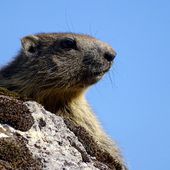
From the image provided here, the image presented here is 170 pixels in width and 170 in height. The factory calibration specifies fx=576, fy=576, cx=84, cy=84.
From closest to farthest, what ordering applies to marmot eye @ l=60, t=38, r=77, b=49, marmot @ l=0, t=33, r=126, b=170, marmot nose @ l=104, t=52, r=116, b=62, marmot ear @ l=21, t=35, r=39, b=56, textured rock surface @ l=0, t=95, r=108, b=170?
textured rock surface @ l=0, t=95, r=108, b=170 < marmot @ l=0, t=33, r=126, b=170 < marmot nose @ l=104, t=52, r=116, b=62 < marmot eye @ l=60, t=38, r=77, b=49 < marmot ear @ l=21, t=35, r=39, b=56

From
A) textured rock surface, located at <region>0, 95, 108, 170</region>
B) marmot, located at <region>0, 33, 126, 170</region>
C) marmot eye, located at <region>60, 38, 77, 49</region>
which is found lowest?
marmot, located at <region>0, 33, 126, 170</region>

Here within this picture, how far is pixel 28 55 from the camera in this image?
12562mm

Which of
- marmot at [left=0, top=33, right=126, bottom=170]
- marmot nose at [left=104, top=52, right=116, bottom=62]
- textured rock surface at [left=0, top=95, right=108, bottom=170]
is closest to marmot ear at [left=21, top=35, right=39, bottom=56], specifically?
marmot at [left=0, top=33, right=126, bottom=170]

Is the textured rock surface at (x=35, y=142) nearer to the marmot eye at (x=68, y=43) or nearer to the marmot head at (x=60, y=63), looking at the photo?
the marmot head at (x=60, y=63)

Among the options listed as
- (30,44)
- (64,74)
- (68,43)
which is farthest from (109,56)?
(30,44)

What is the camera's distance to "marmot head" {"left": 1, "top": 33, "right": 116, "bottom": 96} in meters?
11.7

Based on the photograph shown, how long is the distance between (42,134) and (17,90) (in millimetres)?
4621

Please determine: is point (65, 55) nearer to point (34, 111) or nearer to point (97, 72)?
point (97, 72)

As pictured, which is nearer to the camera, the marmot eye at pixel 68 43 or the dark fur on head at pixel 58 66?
the dark fur on head at pixel 58 66

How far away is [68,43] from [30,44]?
878mm

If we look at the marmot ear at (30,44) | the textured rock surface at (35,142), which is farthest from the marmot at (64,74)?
the textured rock surface at (35,142)

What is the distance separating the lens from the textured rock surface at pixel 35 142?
6148 mm

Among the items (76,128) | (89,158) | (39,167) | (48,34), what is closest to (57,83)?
(48,34)

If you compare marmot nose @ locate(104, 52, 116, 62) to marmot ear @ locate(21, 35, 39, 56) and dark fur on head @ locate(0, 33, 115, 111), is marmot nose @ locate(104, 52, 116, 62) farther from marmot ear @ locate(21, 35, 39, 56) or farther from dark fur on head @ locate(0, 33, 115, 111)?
marmot ear @ locate(21, 35, 39, 56)
